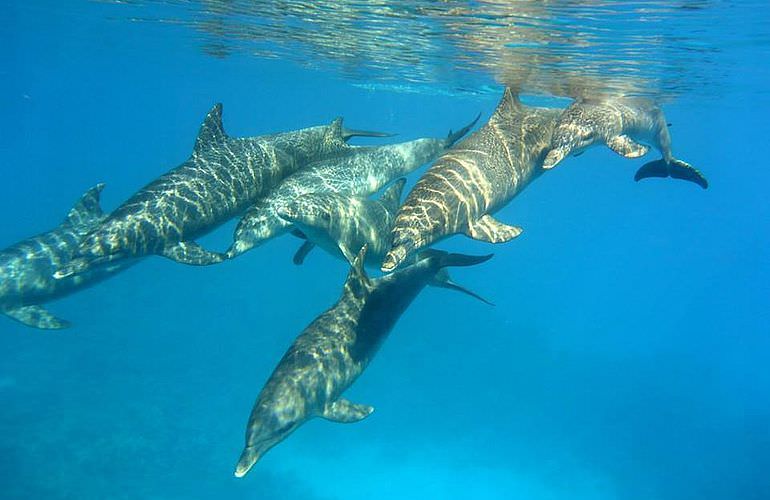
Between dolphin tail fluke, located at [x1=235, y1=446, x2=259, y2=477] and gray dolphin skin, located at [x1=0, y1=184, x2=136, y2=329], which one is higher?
dolphin tail fluke, located at [x1=235, y1=446, x2=259, y2=477]

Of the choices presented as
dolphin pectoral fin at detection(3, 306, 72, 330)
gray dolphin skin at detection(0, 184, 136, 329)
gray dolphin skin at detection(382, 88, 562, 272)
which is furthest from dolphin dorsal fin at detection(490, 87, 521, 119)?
dolphin pectoral fin at detection(3, 306, 72, 330)

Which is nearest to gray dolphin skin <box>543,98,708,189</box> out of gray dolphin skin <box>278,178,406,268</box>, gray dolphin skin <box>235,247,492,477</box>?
gray dolphin skin <box>278,178,406,268</box>

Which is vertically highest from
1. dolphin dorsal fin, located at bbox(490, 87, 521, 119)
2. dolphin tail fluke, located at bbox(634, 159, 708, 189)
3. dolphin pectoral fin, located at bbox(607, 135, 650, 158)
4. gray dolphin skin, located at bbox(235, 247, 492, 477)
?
dolphin dorsal fin, located at bbox(490, 87, 521, 119)

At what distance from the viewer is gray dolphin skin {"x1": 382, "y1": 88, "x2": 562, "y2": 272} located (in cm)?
→ 777

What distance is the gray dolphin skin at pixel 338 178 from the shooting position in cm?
957

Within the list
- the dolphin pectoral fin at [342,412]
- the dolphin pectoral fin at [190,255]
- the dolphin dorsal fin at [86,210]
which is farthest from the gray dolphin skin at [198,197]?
the dolphin dorsal fin at [86,210]

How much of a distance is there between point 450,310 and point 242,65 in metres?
24.3

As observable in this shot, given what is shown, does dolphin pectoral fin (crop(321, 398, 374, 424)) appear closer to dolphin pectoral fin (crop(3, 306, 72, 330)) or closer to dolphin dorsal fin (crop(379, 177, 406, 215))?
dolphin dorsal fin (crop(379, 177, 406, 215))

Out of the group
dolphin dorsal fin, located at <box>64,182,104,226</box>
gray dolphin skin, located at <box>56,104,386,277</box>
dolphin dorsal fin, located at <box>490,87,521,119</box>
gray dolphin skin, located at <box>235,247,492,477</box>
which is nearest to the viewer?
gray dolphin skin, located at <box>235,247,492,477</box>

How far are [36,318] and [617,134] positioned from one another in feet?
48.5

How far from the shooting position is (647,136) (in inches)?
576

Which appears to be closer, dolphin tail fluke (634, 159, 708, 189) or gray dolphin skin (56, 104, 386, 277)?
gray dolphin skin (56, 104, 386, 277)

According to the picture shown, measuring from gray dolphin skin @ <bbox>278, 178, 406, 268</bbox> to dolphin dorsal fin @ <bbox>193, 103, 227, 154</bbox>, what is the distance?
3061 millimetres

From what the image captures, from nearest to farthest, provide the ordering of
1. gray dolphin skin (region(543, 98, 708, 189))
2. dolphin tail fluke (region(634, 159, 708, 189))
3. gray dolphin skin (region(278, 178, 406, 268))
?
gray dolphin skin (region(278, 178, 406, 268)) < gray dolphin skin (region(543, 98, 708, 189)) < dolphin tail fluke (region(634, 159, 708, 189))
